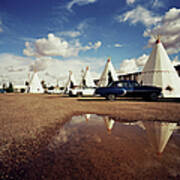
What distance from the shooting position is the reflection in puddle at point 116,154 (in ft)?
4.88

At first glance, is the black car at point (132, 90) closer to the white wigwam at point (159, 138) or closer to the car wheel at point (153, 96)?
the car wheel at point (153, 96)

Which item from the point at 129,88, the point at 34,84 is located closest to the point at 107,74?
the point at 129,88

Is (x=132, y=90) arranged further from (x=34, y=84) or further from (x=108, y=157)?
(x=34, y=84)

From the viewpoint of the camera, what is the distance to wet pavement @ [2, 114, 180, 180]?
4.80 ft

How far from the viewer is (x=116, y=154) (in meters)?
1.92

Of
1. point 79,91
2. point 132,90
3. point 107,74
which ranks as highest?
point 107,74

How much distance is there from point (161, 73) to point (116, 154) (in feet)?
47.0

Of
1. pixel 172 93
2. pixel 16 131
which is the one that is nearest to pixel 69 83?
pixel 172 93

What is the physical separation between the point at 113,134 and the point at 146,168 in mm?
1240

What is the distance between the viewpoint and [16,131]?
9.62ft

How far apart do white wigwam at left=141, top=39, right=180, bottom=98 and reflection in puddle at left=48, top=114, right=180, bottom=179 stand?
12.4m

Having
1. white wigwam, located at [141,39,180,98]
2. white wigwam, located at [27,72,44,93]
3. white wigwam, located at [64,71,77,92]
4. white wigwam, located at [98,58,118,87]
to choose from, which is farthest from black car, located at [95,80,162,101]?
white wigwam, located at [27,72,44,93]

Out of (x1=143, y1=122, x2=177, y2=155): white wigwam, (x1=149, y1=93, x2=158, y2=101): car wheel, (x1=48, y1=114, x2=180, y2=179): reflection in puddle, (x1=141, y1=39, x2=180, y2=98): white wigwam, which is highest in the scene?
(x1=141, y1=39, x2=180, y2=98): white wigwam

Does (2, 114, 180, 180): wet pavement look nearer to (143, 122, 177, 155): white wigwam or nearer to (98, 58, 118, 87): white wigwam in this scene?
(143, 122, 177, 155): white wigwam
